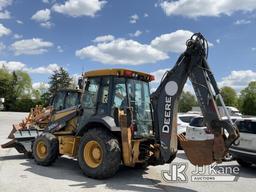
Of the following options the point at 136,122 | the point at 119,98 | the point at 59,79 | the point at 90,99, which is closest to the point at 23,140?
the point at 90,99

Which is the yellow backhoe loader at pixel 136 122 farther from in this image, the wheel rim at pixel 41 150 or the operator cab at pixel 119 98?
the wheel rim at pixel 41 150

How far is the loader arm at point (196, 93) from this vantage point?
862 cm

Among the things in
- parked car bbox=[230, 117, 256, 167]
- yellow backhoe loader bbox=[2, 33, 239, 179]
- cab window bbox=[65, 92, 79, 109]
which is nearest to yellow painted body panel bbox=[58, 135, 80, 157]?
yellow backhoe loader bbox=[2, 33, 239, 179]

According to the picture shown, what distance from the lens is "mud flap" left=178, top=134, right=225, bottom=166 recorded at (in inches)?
336

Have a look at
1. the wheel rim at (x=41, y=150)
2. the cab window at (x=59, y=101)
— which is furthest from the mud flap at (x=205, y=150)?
the cab window at (x=59, y=101)

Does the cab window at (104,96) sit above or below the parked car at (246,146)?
above

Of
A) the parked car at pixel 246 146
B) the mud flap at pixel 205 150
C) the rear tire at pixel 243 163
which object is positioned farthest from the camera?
the rear tire at pixel 243 163

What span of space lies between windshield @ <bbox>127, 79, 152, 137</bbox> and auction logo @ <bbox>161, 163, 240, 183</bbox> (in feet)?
4.71

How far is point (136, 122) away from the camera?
32.6 ft

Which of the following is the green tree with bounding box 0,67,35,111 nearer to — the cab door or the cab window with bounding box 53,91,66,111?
the cab window with bounding box 53,91,66,111

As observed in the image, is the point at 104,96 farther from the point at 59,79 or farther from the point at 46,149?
the point at 59,79

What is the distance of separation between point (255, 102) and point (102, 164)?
7237 centimetres

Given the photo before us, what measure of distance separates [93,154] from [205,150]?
296cm

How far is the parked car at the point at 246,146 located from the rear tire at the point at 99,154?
4.34 metres
